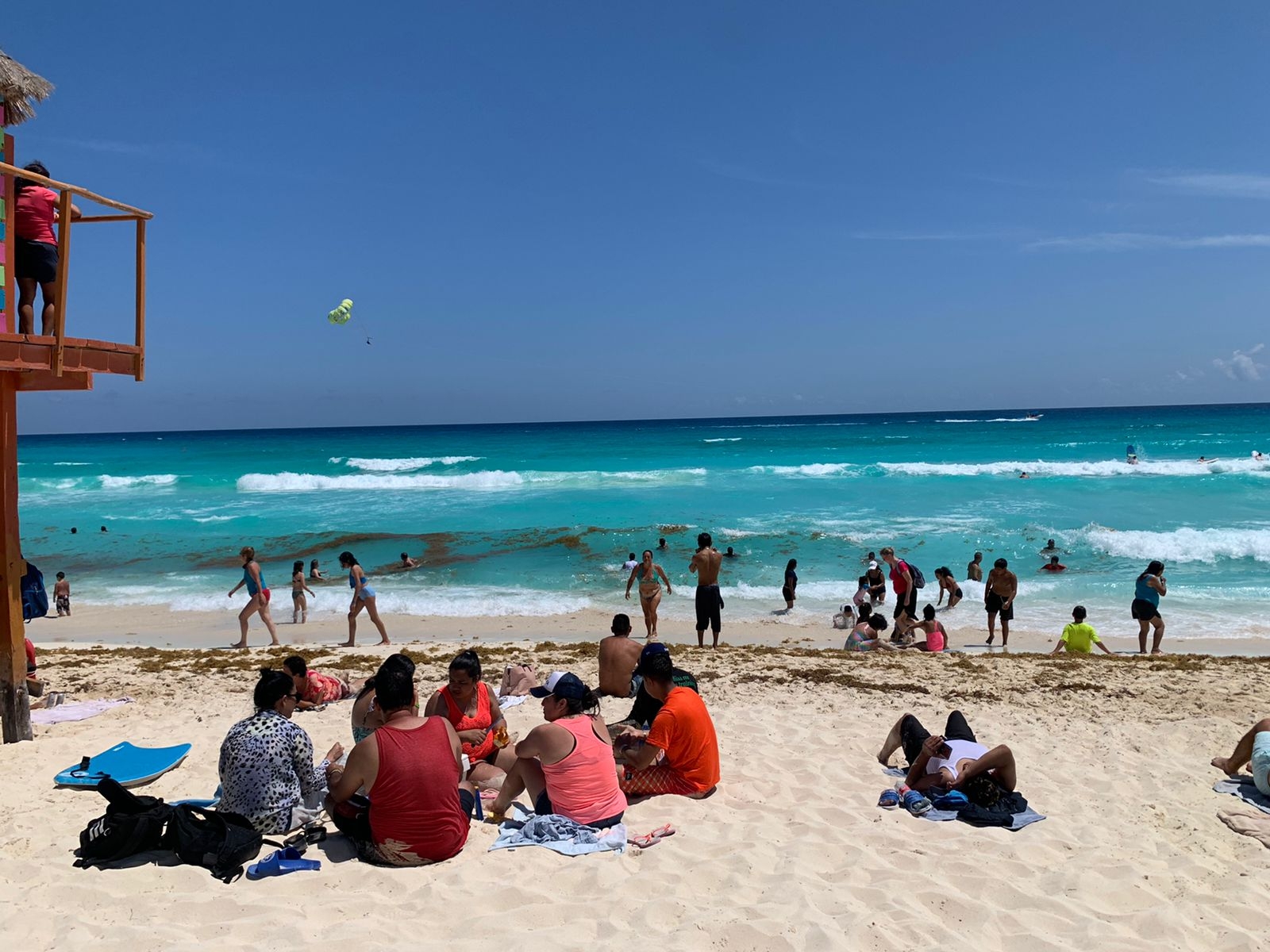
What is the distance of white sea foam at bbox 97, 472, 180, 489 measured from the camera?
43.0 m

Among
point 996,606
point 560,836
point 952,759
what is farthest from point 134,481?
point 952,759

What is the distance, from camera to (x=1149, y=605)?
11484 millimetres

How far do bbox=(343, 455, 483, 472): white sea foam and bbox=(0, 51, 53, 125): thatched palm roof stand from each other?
46.6m

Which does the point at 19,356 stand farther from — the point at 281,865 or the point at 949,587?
the point at 949,587

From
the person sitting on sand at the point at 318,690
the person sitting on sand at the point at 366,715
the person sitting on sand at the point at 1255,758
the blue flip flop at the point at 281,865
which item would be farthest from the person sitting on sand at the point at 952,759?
the person sitting on sand at the point at 318,690

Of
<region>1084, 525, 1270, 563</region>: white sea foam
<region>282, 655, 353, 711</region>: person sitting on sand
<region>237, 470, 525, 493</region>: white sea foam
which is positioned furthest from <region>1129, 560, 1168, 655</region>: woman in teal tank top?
<region>237, 470, 525, 493</region>: white sea foam

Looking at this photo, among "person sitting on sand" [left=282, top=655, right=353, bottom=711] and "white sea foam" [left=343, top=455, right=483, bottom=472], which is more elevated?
"white sea foam" [left=343, top=455, right=483, bottom=472]

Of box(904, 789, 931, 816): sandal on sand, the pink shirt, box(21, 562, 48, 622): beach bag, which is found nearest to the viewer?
box(904, 789, 931, 816): sandal on sand

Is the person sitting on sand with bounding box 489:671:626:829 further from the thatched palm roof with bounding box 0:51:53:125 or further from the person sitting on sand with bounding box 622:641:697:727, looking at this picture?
the thatched palm roof with bounding box 0:51:53:125

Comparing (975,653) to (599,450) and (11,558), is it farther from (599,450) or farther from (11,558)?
(599,450)

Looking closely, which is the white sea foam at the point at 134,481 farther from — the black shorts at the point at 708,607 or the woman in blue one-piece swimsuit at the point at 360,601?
the black shorts at the point at 708,607

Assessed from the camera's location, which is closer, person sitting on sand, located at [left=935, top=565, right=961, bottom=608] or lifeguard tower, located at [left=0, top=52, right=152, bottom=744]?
lifeguard tower, located at [left=0, top=52, right=152, bottom=744]

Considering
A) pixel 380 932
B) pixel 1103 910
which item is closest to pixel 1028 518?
pixel 1103 910

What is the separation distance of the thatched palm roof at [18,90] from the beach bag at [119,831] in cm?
453
